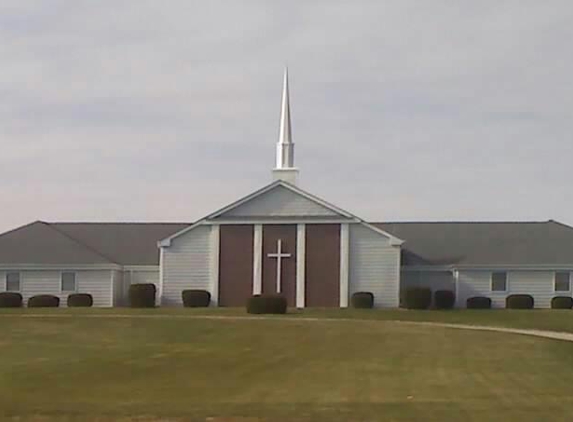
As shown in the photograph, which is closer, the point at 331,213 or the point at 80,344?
the point at 80,344

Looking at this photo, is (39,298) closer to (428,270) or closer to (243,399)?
(428,270)

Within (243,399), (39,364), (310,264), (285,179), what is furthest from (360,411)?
(285,179)

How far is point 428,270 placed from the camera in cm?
6269

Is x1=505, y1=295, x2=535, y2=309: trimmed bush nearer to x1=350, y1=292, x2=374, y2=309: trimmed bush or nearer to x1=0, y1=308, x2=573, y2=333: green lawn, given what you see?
x1=0, y1=308, x2=573, y2=333: green lawn

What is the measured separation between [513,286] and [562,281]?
8.28 feet

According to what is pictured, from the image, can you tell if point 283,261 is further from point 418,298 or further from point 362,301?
point 418,298

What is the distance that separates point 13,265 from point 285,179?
1516 centimetres

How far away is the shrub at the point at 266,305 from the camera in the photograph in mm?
53138

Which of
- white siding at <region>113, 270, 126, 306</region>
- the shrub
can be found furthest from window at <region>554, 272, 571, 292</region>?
white siding at <region>113, 270, 126, 306</region>

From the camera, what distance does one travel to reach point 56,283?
204 ft

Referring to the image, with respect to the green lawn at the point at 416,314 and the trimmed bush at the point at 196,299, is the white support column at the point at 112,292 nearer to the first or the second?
the trimmed bush at the point at 196,299

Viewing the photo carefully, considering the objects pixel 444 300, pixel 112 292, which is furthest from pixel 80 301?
pixel 444 300

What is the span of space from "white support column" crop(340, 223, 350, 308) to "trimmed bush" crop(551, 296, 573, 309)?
34.9 feet

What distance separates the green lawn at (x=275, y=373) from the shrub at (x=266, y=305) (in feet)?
36.8
